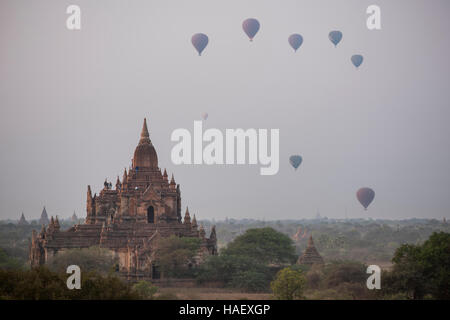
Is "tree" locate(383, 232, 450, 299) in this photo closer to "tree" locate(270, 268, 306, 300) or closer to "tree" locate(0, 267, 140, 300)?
"tree" locate(270, 268, 306, 300)

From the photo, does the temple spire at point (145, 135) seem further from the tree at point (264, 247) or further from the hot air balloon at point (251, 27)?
the hot air balloon at point (251, 27)

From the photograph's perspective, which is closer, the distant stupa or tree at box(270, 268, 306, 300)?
tree at box(270, 268, 306, 300)

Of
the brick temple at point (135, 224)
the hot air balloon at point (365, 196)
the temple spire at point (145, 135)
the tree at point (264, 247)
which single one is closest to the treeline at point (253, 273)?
the tree at point (264, 247)

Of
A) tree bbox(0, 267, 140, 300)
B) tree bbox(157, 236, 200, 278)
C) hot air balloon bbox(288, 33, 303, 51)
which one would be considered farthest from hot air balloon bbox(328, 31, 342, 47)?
tree bbox(0, 267, 140, 300)

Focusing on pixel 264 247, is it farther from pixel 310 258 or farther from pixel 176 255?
pixel 176 255

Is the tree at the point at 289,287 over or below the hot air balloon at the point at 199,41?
below

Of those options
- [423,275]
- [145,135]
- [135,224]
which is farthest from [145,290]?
[145,135]

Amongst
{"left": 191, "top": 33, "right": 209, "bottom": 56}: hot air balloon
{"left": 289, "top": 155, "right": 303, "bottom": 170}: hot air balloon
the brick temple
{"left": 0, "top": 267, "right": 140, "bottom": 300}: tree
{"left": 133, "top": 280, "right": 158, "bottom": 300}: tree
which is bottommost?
{"left": 133, "top": 280, "right": 158, "bottom": 300}: tree
